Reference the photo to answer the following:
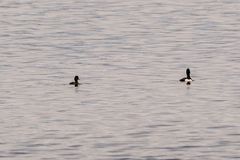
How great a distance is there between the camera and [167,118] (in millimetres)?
62969

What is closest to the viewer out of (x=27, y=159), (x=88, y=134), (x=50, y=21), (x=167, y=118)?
(x=27, y=159)

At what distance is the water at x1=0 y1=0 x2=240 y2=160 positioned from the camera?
186 feet

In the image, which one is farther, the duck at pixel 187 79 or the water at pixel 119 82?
the duck at pixel 187 79

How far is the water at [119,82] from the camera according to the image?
5675cm

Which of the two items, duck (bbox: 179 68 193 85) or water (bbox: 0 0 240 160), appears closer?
water (bbox: 0 0 240 160)

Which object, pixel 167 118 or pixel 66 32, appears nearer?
pixel 167 118

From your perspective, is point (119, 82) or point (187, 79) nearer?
point (187, 79)

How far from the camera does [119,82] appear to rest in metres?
74.8

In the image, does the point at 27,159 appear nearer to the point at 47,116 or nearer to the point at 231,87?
the point at 47,116

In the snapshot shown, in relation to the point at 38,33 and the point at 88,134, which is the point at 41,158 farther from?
the point at 38,33

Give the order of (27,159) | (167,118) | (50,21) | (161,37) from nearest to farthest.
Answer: (27,159)
(167,118)
(161,37)
(50,21)

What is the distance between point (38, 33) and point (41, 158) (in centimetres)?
4580

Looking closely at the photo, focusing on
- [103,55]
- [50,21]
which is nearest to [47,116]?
[103,55]

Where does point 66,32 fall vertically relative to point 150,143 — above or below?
above
